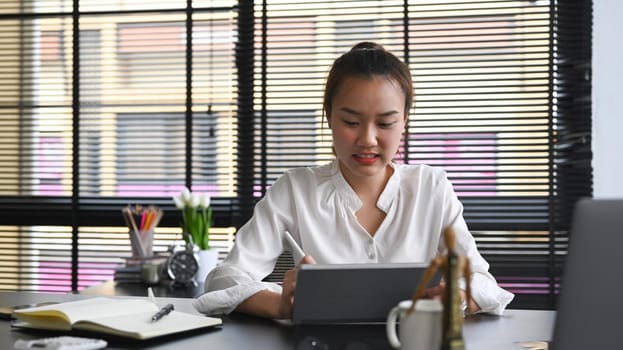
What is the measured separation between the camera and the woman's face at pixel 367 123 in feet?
6.46

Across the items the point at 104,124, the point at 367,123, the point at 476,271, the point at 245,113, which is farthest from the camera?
the point at 104,124

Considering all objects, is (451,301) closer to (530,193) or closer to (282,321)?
(282,321)

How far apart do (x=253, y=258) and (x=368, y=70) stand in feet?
1.92

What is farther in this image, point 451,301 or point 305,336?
point 305,336

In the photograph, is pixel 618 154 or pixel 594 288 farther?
pixel 618 154

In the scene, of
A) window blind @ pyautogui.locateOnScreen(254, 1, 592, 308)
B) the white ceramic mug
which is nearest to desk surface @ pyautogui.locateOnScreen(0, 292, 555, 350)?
the white ceramic mug

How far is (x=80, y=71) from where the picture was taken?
3662 millimetres

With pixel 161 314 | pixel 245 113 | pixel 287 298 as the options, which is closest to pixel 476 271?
pixel 287 298

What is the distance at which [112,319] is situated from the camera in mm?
1439

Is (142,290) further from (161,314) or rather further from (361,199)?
(161,314)

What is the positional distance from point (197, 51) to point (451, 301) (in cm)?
288

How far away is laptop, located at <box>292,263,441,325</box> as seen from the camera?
53.7 inches

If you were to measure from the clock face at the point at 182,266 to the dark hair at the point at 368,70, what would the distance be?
3.68 feet

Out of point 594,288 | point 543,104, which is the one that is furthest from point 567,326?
point 543,104
